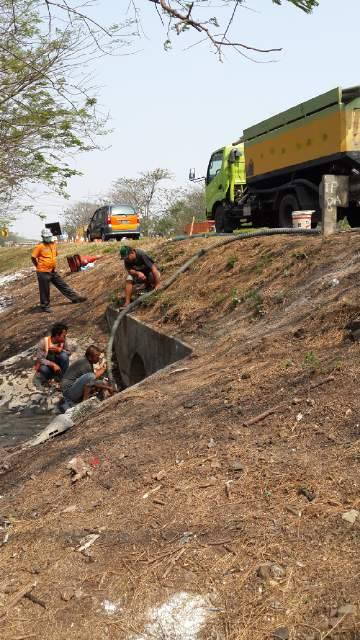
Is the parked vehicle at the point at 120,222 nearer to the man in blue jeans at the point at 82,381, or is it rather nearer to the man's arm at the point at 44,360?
the man's arm at the point at 44,360

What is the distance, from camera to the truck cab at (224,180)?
15070mm

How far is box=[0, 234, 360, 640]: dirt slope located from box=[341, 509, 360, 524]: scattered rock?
2 cm

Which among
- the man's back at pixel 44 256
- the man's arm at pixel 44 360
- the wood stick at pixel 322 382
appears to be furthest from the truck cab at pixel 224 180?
the wood stick at pixel 322 382

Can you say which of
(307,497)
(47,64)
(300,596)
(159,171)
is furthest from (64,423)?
(159,171)

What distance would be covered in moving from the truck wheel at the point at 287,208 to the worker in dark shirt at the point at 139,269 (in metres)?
3.08

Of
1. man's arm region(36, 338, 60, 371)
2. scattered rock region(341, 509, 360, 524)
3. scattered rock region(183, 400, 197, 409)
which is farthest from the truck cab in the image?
scattered rock region(341, 509, 360, 524)

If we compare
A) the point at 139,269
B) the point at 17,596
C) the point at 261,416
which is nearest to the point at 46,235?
the point at 139,269

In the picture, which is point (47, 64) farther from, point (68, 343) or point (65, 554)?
point (65, 554)

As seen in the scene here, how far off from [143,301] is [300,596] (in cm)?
814

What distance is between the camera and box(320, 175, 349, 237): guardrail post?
8.48 metres

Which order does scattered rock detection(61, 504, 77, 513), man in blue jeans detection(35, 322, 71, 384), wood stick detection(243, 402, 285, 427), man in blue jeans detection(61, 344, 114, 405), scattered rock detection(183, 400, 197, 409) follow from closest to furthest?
scattered rock detection(61, 504, 77, 513), wood stick detection(243, 402, 285, 427), scattered rock detection(183, 400, 197, 409), man in blue jeans detection(61, 344, 114, 405), man in blue jeans detection(35, 322, 71, 384)

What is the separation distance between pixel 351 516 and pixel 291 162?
9241 millimetres

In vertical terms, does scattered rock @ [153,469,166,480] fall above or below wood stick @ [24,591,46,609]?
above

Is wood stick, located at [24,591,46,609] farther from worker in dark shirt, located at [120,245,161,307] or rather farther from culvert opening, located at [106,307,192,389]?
worker in dark shirt, located at [120,245,161,307]
